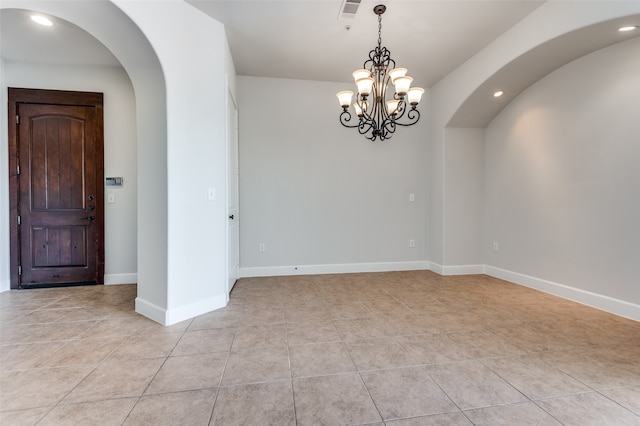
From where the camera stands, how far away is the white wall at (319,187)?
4270 mm

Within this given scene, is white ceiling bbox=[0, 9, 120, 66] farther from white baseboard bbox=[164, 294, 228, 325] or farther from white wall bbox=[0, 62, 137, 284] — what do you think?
white baseboard bbox=[164, 294, 228, 325]

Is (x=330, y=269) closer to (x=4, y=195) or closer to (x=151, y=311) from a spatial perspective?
(x=151, y=311)

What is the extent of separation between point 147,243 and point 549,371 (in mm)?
3297

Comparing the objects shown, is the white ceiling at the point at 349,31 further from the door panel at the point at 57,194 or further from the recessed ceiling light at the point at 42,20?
the door panel at the point at 57,194

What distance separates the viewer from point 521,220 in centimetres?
390

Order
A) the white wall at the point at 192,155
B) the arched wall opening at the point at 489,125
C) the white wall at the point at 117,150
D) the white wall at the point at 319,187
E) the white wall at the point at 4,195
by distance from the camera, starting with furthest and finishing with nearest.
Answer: the white wall at the point at 319,187
the white wall at the point at 117,150
the white wall at the point at 4,195
the arched wall opening at the point at 489,125
the white wall at the point at 192,155

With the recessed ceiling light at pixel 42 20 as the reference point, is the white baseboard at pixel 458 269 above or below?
below

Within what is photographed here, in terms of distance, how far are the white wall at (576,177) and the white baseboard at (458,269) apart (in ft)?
1.07

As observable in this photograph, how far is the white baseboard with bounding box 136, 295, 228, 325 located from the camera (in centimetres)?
258

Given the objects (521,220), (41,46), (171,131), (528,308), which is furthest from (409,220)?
(41,46)

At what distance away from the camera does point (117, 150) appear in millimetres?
3859

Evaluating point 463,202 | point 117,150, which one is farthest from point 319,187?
point 117,150

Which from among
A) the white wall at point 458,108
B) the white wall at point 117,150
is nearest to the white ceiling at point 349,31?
the white wall at point 458,108

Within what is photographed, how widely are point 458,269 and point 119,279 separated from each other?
16.1 ft
